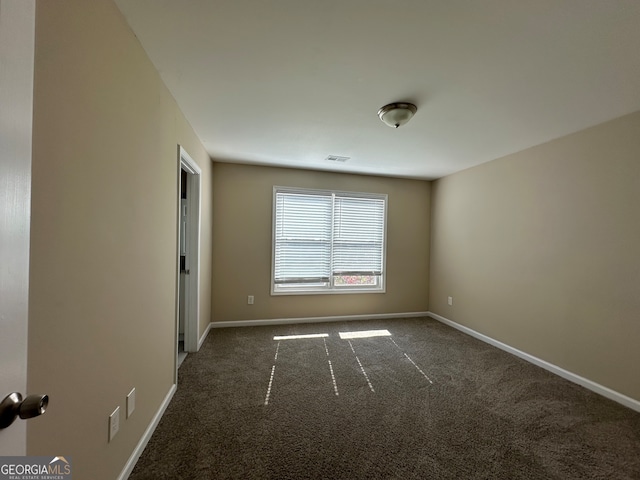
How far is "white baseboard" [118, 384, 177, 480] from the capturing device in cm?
145

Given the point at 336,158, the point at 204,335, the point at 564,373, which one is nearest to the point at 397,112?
the point at 336,158

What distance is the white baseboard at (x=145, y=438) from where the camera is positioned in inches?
56.9

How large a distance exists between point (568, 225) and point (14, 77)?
12.4 ft

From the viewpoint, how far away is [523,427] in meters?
1.91

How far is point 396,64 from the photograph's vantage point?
1667 millimetres

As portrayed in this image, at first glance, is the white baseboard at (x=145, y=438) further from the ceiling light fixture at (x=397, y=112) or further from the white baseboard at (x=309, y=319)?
the ceiling light fixture at (x=397, y=112)

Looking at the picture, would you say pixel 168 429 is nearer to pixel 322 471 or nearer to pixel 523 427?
pixel 322 471

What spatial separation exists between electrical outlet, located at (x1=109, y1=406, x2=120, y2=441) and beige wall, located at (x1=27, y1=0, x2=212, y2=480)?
0.14ft

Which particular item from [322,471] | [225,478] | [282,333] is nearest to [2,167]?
[225,478]

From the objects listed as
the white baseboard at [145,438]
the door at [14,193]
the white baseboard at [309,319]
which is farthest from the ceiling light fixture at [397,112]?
the white baseboard at [309,319]

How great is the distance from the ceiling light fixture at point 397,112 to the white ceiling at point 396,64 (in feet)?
0.18

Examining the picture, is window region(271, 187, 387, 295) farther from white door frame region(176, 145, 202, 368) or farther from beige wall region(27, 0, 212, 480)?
beige wall region(27, 0, 212, 480)

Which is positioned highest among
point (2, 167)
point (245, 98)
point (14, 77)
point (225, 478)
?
point (245, 98)

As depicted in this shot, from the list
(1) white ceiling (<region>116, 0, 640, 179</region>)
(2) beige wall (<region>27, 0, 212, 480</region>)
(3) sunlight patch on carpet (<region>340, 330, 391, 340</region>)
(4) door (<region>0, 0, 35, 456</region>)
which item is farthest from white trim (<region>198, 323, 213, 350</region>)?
(4) door (<region>0, 0, 35, 456</region>)
